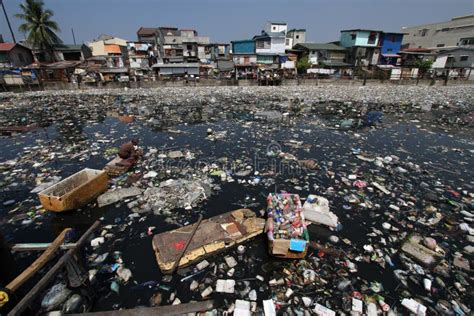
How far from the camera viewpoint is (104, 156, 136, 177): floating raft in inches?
183

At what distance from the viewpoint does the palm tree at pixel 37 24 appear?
27.6 meters

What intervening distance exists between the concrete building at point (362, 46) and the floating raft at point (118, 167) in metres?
35.4

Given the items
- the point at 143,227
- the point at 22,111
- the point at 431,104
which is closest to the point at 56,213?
the point at 143,227

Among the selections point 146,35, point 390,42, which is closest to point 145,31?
point 146,35

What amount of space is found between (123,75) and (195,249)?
99.3ft

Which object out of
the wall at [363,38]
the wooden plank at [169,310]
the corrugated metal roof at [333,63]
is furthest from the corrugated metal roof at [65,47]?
the wooden plank at [169,310]

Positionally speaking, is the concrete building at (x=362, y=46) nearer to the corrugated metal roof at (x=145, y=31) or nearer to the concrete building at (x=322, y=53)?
the concrete building at (x=322, y=53)

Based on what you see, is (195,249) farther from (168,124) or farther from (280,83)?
(280,83)

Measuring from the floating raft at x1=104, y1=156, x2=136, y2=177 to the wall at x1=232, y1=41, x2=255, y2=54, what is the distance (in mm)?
30900

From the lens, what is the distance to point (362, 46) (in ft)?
101

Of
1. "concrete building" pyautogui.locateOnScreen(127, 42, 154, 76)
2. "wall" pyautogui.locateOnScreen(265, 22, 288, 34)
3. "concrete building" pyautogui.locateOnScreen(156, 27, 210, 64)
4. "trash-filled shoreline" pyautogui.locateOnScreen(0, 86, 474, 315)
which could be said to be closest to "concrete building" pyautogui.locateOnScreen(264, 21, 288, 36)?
"wall" pyautogui.locateOnScreen(265, 22, 288, 34)

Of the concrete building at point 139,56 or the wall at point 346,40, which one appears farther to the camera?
the concrete building at point 139,56

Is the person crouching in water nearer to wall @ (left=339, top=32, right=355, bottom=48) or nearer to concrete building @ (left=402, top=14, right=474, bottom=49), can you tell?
wall @ (left=339, top=32, right=355, bottom=48)

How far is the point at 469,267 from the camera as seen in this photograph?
2.58 meters
